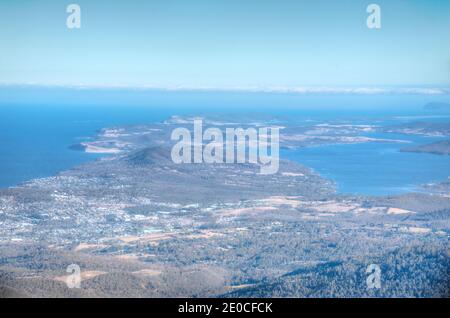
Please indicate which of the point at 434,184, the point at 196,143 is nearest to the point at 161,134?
the point at 196,143

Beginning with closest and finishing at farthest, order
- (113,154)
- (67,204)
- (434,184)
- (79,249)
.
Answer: (79,249) < (67,204) < (434,184) < (113,154)

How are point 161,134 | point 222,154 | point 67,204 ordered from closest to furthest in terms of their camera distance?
point 67,204 < point 222,154 < point 161,134

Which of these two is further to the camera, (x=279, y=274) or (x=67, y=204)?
(x=67, y=204)

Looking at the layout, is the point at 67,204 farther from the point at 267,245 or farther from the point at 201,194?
the point at 267,245

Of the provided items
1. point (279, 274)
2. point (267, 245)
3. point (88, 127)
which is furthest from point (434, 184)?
point (88, 127)

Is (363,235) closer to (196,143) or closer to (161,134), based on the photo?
(196,143)
